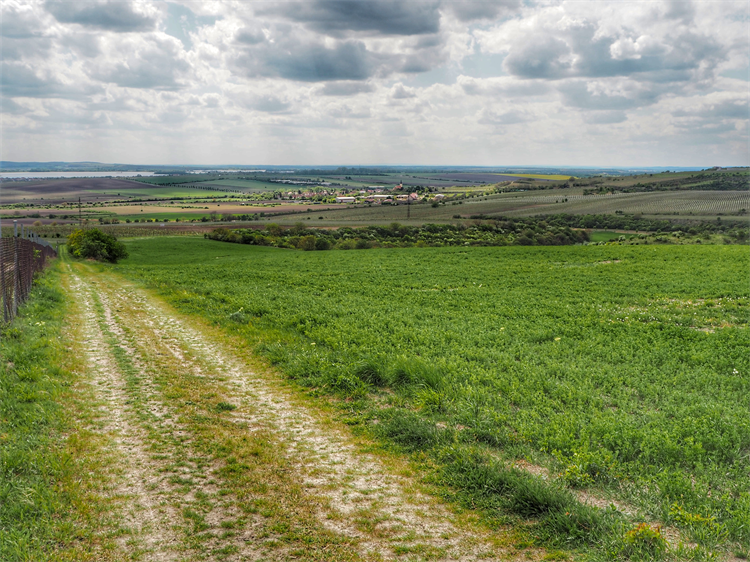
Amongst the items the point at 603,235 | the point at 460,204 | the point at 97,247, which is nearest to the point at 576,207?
the point at 460,204

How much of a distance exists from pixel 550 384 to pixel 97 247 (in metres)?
57.2

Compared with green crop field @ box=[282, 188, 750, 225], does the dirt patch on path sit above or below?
below

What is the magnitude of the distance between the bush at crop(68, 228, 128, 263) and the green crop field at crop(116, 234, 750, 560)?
1544 inches

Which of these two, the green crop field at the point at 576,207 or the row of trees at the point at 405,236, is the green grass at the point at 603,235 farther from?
the green crop field at the point at 576,207

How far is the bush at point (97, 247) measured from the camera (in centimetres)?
5419

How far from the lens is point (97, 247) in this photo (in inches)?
2137

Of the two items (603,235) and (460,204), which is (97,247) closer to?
(603,235)

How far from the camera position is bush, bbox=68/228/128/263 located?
54188 mm

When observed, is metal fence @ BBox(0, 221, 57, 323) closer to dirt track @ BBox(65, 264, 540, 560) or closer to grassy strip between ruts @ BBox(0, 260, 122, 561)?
grassy strip between ruts @ BBox(0, 260, 122, 561)

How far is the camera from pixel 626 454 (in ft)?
22.3

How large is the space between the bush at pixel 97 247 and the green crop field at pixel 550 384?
39.2 meters

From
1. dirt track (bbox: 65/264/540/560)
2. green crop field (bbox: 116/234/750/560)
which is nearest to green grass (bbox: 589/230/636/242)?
green crop field (bbox: 116/234/750/560)

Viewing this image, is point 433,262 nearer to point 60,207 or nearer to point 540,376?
point 540,376

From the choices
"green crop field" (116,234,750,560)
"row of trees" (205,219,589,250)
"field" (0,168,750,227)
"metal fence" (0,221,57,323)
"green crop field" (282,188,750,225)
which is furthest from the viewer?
"field" (0,168,750,227)
